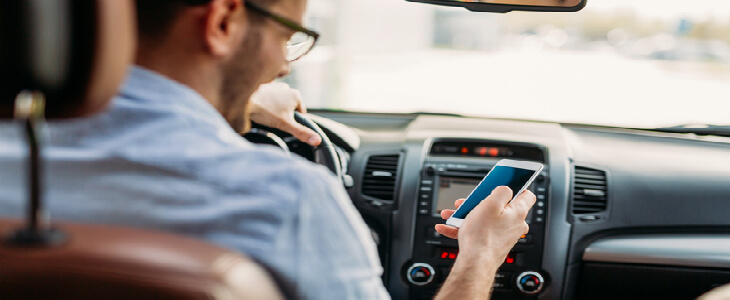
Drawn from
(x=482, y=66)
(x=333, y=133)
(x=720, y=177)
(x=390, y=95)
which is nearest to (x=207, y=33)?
(x=333, y=133)

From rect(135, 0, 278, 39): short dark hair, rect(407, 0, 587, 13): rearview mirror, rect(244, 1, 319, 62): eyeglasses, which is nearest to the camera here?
rect(135, 0, 278, 39): short dark hair

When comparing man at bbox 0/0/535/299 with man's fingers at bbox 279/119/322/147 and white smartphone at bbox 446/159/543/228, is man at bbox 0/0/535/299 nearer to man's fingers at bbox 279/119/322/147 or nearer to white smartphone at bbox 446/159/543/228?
white smartphone at bbox 446/159/543/228

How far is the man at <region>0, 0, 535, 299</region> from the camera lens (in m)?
1.24

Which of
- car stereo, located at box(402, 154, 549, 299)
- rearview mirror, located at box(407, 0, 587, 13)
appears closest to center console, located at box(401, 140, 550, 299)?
car stereo, located at box(402, 154, 549, 299)

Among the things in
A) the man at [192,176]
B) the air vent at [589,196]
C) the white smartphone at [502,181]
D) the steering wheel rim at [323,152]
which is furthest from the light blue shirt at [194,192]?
the air vent at [589,196]

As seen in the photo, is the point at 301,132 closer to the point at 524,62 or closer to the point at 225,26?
the point at 225,26

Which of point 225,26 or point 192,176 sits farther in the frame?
point 225,26

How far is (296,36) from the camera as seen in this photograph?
1797 millimetres

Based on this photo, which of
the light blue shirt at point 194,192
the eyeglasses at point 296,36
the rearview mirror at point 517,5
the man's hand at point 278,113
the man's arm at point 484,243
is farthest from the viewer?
the man's hand at point 278,113

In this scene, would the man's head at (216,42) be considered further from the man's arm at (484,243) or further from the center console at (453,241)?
the center console at (453,241)

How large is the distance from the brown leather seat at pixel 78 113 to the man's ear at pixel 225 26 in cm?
36

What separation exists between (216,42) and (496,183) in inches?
53.1

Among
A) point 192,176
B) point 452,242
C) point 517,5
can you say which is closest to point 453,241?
point 452,242

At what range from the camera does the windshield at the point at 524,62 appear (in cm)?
1259
